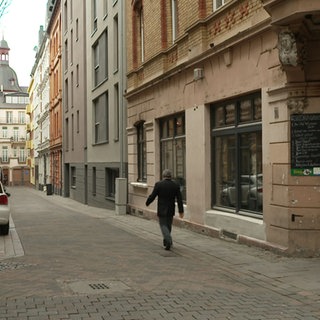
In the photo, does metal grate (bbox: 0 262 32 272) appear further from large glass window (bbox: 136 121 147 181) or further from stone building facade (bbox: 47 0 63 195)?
stone building facade (bbox: 47 0 63 195)

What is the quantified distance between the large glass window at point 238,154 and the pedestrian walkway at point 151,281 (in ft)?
3.35

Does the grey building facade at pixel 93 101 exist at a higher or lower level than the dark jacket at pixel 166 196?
higher

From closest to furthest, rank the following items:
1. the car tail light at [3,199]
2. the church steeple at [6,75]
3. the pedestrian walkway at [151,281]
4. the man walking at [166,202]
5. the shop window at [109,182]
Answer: the pedestrian walkway at [151,281] → the man walking at [166,202] → the car tail light at [3,199] → the shop window at [109,182] → the church steeple at [6,75]

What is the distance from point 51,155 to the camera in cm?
4825

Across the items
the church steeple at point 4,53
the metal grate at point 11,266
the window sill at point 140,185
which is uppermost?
the church steeple at point 4,53

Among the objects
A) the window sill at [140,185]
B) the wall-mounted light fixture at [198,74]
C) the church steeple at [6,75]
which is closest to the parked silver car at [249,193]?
the wall-mounted light fixture at [198,74]

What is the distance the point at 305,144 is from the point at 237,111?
8.73 ft

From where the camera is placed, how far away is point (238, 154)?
11664mm

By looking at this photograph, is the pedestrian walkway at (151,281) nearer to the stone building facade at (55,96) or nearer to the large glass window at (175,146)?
the large glass window at (175,146)

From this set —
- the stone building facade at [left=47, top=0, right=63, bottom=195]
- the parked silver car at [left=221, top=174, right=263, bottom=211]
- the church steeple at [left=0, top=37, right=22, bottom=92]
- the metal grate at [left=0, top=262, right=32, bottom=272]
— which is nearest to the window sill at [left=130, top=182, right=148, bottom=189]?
the parked silver car at [left=221, top=174, right=263, bottom=211]

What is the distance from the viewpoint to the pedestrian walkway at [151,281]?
6.07 meters

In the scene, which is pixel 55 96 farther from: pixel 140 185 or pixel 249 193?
pixel 249 193

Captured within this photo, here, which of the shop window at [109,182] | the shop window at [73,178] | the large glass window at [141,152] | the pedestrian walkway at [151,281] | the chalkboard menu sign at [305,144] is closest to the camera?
the pedestrian walkway at [151,281]

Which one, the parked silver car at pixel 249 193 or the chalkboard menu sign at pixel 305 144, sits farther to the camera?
the parked silver car at pixel 249 193
